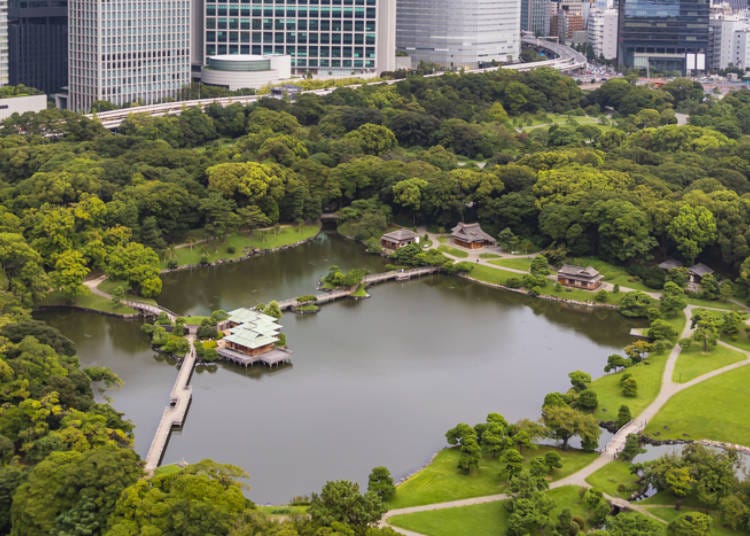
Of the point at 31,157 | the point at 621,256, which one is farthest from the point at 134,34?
the point at 621,256

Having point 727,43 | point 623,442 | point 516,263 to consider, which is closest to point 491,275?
point 516,263

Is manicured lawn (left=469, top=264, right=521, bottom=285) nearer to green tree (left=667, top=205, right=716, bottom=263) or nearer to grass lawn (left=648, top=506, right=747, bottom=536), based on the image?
green tree (left=667, top=205, right=716, bottom=263)

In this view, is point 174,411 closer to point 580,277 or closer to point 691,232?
Answer: point 580,277

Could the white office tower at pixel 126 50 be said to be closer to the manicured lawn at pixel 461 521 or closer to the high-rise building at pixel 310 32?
the high-rise building at pixel 310 32

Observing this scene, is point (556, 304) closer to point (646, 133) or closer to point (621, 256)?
point (621, 256)

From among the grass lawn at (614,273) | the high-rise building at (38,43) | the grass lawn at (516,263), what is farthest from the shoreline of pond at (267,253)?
the high-rise building at (38,43)
